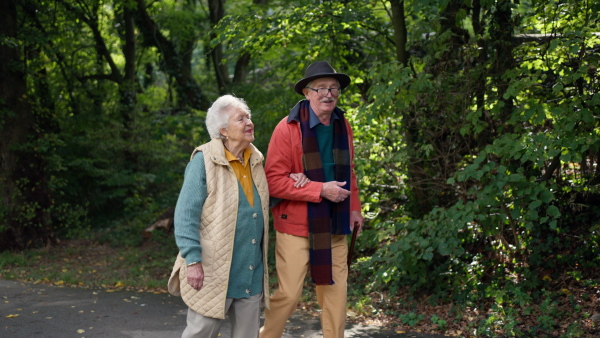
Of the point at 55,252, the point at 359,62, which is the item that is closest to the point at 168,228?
the point at 55,252

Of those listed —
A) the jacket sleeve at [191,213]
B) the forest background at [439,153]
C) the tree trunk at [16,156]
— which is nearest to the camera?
the jacket sleeve at [191,213]

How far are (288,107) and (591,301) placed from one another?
5.18 meters

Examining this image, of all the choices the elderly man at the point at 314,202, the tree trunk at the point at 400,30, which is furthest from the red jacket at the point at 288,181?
the tree trunk at the point at 400,30

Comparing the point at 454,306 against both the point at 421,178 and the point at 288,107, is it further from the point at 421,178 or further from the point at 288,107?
the point at 288,107

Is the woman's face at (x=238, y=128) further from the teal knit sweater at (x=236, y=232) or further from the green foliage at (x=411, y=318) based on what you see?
the green foliage at (x=411, y=318)

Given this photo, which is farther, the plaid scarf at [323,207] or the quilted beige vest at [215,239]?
the plaid scarf at [323,207]

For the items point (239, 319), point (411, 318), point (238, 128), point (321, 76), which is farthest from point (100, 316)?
point (321, 76)

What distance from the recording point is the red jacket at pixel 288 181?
4434mm

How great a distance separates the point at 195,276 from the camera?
3.79 meters

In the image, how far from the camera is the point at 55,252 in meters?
12.7

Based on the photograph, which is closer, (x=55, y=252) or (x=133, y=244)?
(x=55, y=252)

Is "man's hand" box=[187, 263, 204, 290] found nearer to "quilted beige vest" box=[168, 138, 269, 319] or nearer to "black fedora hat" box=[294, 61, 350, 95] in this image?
"quilted beige vest" box=[168, 138, 269, 319]

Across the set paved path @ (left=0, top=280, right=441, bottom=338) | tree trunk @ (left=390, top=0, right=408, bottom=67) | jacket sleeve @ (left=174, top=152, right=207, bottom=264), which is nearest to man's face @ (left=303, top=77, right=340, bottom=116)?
jacket sleeve @ (left=174, top=152, right=207, bottom=264)

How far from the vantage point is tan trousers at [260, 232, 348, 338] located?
4512mm
